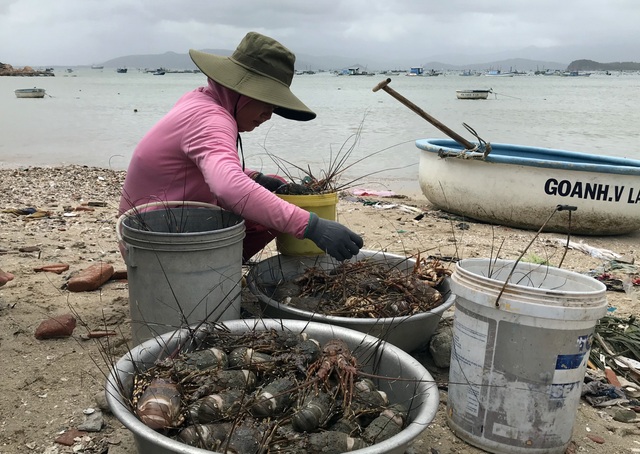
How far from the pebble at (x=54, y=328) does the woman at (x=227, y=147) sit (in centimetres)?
75

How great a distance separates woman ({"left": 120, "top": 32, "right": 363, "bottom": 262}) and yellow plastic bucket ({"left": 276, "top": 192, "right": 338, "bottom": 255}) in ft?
0.40

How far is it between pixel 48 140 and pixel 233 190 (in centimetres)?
1622

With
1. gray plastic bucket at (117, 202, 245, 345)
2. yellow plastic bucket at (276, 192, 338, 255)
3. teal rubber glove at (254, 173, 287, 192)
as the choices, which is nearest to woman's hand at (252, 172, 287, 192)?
teal rubber glove at (254, 173, 287, 192)

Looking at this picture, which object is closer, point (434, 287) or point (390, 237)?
point (434, 287)

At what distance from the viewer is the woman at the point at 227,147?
8.59 feet

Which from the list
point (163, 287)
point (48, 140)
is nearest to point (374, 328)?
point (163, 287)

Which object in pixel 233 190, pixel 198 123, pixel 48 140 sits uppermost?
pixel 198 123

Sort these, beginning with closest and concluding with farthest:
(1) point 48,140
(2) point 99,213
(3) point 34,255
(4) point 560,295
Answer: (4) point 560,295 → (3) point 34,255 → (2) point 99,213 → (1) point 48,140

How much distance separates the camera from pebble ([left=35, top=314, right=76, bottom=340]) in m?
3.16

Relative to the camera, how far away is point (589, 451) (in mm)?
2453

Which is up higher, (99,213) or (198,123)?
(198,123)

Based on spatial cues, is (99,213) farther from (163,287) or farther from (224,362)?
(224,362)

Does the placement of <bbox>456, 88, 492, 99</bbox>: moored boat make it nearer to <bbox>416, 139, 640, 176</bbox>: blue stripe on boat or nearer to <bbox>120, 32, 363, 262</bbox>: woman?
<bbox>416, 139, 640, 176</bbox>: blue stripe on boat

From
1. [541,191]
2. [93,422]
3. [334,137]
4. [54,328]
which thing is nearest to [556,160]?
[541,191]
